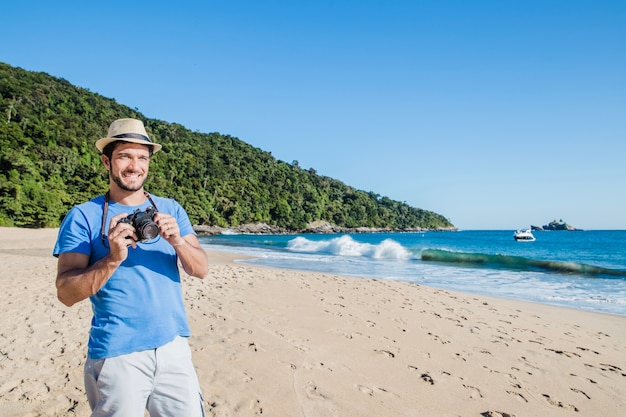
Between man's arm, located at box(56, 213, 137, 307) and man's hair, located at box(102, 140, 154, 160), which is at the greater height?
man's hair, located at box(102, 140, 154, 160)

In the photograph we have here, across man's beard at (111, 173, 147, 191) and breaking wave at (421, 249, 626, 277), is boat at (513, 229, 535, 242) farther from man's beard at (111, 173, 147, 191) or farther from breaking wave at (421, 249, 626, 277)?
man's beard at (111, 173, 147, 191)

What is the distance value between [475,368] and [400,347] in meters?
1.02

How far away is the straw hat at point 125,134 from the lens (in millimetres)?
1921

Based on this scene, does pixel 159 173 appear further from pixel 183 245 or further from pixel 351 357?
pixel 183 245

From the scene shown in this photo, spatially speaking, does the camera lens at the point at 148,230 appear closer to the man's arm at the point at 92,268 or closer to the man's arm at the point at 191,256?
the man's arm at the point at 92,268

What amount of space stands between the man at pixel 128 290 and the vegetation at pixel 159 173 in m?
49.3

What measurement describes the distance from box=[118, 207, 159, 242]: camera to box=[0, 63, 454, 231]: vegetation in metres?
49.6

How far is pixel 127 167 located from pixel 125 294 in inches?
24.9

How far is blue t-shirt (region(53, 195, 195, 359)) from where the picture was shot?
1720 mm

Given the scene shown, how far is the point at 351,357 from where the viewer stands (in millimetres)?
4902

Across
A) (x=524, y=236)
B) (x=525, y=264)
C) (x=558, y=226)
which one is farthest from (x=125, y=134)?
(x=558, y=226)

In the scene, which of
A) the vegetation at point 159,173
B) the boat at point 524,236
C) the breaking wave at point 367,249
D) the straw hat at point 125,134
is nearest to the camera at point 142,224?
the straw hat at point 125,134

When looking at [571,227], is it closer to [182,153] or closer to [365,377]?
[182,153]

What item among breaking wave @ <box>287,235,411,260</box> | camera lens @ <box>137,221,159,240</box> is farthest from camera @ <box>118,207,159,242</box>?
breaking wave @ <box>287,235,411,260</box>
